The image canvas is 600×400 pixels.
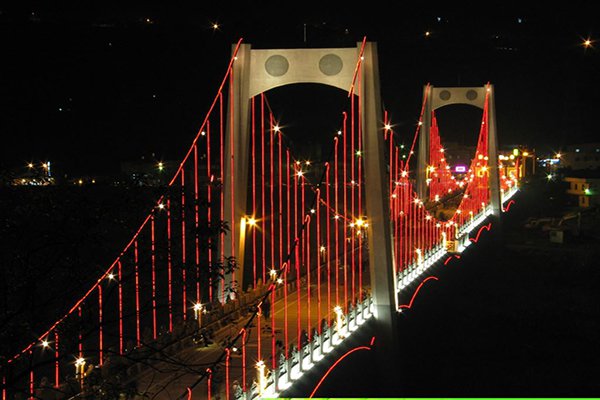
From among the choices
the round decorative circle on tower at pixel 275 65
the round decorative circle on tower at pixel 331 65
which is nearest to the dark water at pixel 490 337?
the round decorative circle on tower at pixel 331 65

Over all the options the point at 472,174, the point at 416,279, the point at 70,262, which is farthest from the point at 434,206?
the point at 70,262

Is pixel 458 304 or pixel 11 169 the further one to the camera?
pixel 458 304

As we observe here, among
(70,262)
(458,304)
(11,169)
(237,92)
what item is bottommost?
(458,304)

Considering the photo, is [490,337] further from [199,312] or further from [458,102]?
[458,102]

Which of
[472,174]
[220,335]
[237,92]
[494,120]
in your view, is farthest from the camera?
[494,120]

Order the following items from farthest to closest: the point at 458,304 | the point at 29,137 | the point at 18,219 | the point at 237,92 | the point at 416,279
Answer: the point at 458,304 → the point at 29,137 → the point at 416,279 → the point at 237,92 → the point at 18,219

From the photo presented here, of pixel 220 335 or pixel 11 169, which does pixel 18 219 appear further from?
pixel 220 335

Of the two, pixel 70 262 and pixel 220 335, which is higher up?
pixel 70 262

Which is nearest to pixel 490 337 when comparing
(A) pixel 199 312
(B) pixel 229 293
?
(B) pixel 229 293
